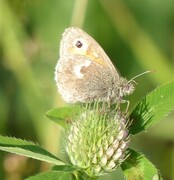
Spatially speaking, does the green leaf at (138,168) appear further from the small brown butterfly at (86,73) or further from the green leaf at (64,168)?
the small brown butterfly at (86,73)

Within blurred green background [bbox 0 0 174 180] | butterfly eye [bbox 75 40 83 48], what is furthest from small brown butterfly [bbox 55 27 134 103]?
blurred green background [bbox 0 0 174 180]

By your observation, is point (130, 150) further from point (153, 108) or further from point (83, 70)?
point (83, 70)

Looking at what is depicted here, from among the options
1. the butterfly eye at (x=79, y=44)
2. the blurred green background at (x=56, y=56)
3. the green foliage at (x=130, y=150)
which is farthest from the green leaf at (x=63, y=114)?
the blurred green background at (x=56, y=56)

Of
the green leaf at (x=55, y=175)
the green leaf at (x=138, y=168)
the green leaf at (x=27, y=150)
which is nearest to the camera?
the green leaf at (x=55, y=175)

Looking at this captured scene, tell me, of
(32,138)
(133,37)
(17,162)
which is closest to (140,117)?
(17,162)

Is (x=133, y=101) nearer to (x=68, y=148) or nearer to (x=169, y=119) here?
(x=169, y=119)

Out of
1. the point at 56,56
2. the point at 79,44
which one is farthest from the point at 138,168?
the point at 56,56
